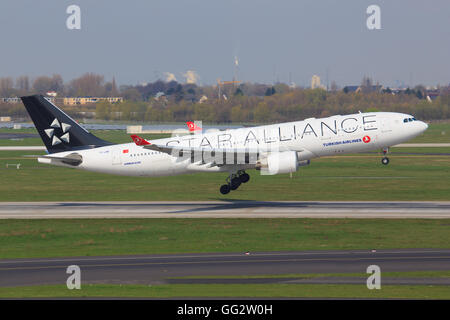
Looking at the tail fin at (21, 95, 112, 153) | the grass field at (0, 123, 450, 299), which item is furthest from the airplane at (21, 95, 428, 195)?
the grass field at (0, 123, 450, 299)

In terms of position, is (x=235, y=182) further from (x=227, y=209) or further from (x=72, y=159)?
(x=72, y=159)

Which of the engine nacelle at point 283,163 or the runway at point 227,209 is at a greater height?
the engine nacelle at point 283,163

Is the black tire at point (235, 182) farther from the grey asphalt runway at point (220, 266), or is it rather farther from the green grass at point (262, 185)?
the grey asphalt runway at point (220, 266)

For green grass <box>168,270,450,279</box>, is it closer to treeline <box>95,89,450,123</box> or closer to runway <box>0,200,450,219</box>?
runway <box>0,200,450,219</box>

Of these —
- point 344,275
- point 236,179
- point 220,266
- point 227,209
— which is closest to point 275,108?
point 236,179

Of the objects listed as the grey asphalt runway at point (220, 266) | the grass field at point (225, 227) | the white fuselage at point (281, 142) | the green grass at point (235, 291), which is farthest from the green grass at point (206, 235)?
the green grass at point (235, 291)

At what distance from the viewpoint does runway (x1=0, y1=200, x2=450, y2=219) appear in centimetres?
4878

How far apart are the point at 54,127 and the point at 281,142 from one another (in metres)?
18.6

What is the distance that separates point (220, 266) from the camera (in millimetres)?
32938

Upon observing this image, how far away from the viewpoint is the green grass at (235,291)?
88.0 ft

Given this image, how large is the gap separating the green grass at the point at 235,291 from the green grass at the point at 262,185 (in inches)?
1209

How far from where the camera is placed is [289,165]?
4997 cm
